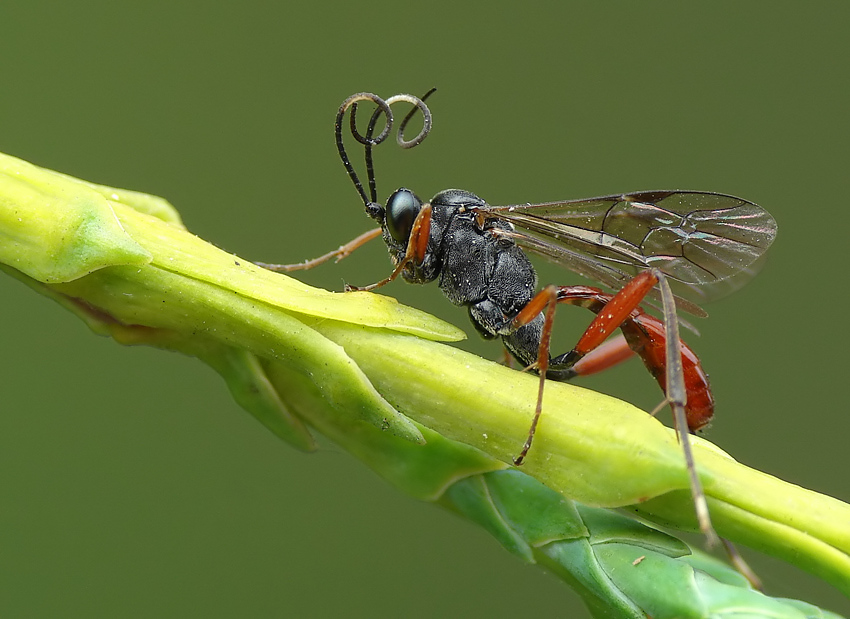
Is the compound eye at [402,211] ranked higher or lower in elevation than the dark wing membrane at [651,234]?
higher

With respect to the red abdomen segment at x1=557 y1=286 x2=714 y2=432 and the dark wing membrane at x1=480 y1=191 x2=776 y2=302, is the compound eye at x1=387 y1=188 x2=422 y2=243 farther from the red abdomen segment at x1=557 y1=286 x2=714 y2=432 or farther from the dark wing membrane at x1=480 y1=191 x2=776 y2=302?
the red abdomen segment at x1=557 y1=286 x2=714 y2=432

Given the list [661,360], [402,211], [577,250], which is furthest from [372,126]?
[661,360]

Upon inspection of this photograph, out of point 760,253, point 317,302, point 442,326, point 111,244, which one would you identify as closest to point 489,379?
point 442,326

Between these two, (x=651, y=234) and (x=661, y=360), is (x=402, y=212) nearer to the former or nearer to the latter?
(x=651, y=234)

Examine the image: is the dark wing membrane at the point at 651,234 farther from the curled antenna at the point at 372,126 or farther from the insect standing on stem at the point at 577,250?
the curled antenna at the point at 372,126

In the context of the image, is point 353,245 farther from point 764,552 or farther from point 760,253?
point 764,552

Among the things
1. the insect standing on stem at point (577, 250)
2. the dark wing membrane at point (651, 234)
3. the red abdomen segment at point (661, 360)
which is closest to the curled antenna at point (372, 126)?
the insect standing on stem at point (577, 250)
